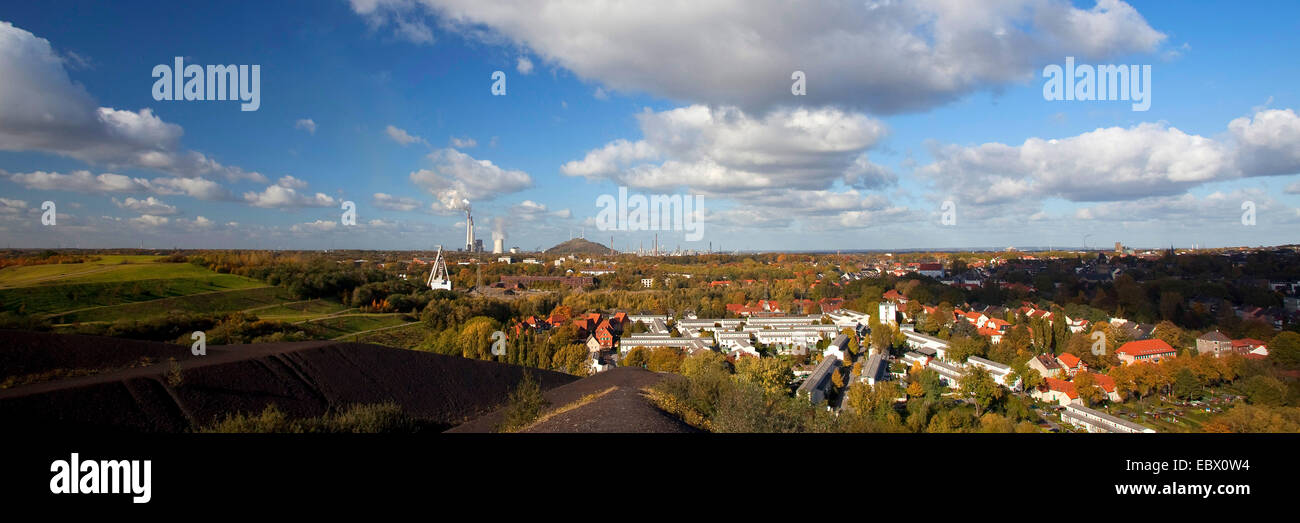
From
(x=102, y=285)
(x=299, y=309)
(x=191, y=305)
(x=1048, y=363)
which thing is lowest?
(x=1048, y=363)

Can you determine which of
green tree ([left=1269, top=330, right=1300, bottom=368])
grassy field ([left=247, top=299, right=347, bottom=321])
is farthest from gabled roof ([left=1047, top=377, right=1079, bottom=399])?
grassy field ([left=247, top=299, right=347, bottom=321])

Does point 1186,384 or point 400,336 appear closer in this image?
point 1186,384

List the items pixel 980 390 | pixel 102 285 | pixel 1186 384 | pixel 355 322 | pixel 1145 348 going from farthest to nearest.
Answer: pixel 355 322, pixel 1145 348, pixel 102 285, pixel 1186 384, pixel 980 390

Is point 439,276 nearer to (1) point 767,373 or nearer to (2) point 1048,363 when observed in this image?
(1) point 767,373

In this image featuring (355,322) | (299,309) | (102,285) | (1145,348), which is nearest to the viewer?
(102,285)

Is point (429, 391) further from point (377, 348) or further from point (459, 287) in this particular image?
point (459, 287)

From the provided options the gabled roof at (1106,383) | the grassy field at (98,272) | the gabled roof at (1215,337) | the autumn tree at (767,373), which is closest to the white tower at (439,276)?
the grassy field at (98,272)

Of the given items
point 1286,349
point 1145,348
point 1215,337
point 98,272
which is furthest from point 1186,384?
point 98,272

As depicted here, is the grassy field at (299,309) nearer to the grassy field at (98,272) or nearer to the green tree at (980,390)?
the grassy field at (98,272)
